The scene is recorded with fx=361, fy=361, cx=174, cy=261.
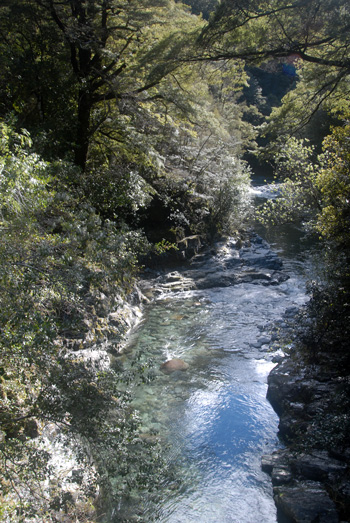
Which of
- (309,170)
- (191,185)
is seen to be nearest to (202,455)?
(309,170)

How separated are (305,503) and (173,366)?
12.6 feet

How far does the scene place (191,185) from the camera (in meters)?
15.5

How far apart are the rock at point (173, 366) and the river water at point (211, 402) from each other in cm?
12

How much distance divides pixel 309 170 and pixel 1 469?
10.1 metres

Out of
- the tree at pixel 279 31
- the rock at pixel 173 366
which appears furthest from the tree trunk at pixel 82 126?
the rock at pixel 173 366

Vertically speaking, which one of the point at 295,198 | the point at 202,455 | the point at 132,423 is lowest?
the point at 202,455

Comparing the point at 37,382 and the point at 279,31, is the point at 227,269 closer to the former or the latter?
the point at 279,31

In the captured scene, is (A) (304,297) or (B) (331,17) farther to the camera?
(A) (304,297)

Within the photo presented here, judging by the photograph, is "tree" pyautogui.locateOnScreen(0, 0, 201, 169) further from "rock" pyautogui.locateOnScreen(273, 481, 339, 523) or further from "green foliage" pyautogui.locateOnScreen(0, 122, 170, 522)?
"rock" pyautogui.locateOnScreen(273, 481, 339, 523)

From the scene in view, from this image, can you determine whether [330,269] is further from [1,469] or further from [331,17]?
[1,469]

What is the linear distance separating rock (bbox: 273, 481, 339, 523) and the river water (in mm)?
217

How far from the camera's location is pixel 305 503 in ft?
14.5

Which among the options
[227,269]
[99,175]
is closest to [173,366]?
[99,175]

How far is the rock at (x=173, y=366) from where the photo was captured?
7758 millimetres
